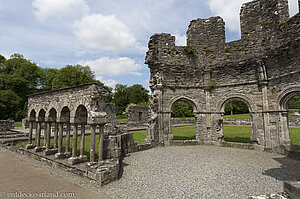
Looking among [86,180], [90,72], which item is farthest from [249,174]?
[90,72]

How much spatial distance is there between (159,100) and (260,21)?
28.9 ft

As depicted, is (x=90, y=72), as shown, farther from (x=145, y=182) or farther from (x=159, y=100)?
(x=145, y=182)

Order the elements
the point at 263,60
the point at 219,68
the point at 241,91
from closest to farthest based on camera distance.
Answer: the point at 263,60
the point at 241,91
the point at 219,68

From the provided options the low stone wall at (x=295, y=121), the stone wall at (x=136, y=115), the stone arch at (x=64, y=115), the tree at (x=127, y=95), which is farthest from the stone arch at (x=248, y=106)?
the tree at (x=127, y=95)

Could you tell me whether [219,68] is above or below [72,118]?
above

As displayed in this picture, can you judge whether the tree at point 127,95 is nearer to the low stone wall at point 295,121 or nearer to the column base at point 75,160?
the low stone wall at point 295,121

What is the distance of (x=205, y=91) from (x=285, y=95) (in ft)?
15.9

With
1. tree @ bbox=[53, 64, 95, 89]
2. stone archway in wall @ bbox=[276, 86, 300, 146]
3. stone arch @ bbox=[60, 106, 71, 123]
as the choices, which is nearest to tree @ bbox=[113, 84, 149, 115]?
tree @ bbox=[53, 64, 95, 89]

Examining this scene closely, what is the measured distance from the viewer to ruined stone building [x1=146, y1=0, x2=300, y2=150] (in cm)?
973

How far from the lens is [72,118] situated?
7418 millimetres

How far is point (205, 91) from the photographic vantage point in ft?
42.3

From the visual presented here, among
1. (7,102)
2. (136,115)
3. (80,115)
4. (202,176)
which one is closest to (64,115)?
(80,115)

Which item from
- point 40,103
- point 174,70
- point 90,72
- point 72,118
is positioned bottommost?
point 72,118

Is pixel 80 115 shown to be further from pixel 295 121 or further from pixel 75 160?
pixel 295 121
